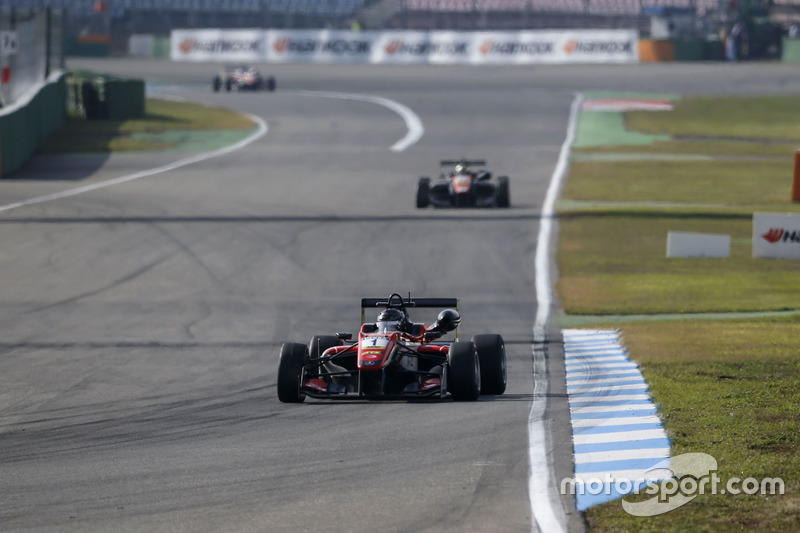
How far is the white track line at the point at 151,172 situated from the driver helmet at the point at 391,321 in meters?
19.9

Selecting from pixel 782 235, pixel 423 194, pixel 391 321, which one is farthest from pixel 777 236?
pixel 391 321

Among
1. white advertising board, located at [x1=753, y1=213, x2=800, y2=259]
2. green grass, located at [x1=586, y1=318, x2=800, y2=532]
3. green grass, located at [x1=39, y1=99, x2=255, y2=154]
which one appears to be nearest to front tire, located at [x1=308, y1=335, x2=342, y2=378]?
green grass, located at [x1=586, y1=318, x2=800, y2=532]

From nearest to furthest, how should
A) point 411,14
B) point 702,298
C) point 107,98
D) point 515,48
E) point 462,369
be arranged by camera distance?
point 462,369, point 702,298, point 107,98, point 515,48, point 411,14

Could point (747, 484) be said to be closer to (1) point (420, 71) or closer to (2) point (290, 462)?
(2) point (290, 462)

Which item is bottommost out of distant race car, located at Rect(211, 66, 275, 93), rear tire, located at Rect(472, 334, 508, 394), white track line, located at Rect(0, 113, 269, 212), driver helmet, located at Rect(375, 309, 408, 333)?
white track line, located at Rect(0, 113, 269, 212)

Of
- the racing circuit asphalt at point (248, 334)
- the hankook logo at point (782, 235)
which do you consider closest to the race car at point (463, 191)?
the racing circuit asphalt at point (248, 334)

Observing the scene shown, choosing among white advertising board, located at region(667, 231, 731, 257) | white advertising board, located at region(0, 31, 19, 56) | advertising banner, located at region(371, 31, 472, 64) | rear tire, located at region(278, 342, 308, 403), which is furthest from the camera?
advertising banner, located at region(371, 31, 472, 64)

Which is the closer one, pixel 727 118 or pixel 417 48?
pixel 727 118

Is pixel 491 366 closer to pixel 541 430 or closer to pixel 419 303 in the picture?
pixel 419 303

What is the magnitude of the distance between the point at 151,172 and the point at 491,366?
28880 millimetres

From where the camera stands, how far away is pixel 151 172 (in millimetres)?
40281

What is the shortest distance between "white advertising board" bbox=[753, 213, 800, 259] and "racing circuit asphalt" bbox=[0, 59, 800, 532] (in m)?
4.65

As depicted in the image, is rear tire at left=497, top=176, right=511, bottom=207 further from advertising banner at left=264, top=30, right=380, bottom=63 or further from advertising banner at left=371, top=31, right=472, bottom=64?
advertising banner at left=264, top=30, right=380, bottom=63

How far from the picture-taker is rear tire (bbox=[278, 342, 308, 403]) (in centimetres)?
1281
